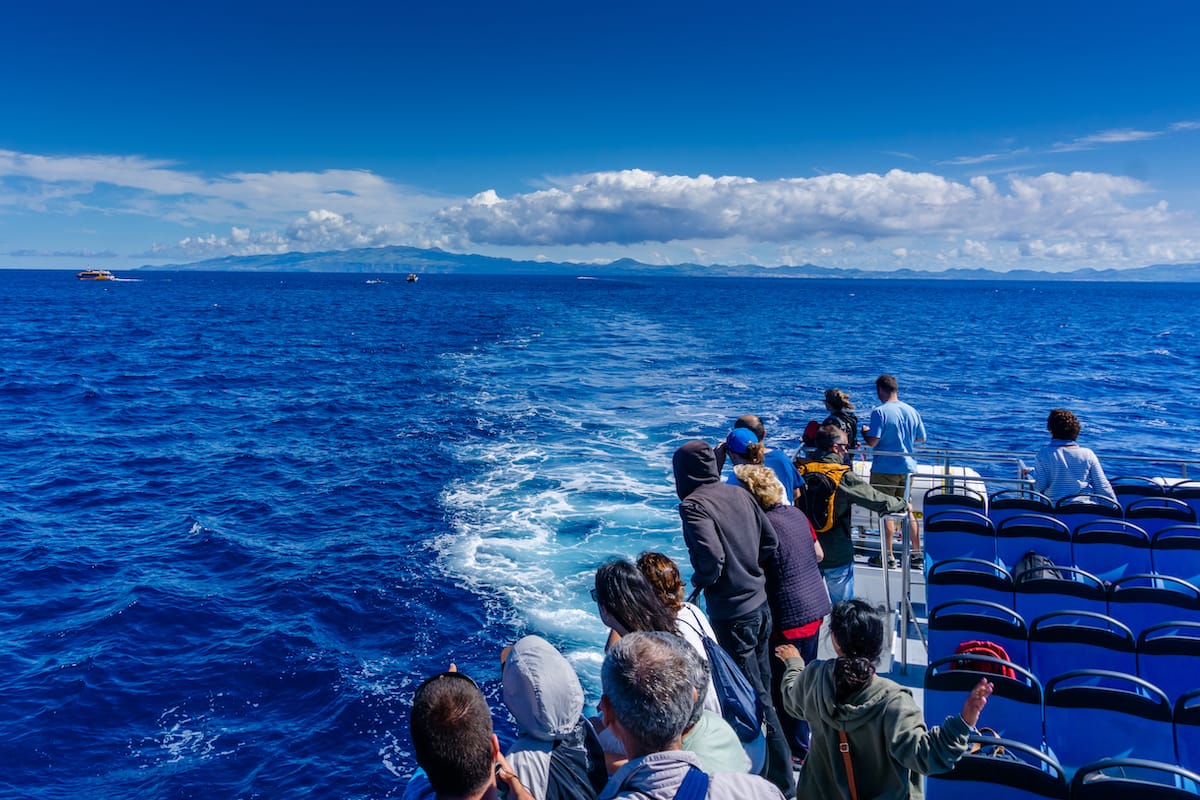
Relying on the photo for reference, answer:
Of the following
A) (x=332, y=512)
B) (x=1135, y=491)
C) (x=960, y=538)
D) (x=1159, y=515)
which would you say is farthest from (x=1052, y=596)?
(x=332, y=512)

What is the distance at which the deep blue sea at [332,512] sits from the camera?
10.6 meters

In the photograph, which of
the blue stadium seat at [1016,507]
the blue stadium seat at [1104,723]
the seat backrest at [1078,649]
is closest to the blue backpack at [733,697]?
the blue stadium seat at [1104,723]

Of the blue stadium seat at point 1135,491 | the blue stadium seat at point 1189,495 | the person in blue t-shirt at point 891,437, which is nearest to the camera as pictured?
the blue stadium seat at point 1189,495

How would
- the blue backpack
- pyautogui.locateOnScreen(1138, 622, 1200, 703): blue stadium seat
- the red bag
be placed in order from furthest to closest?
pyautogui.locateOnScreen(1138, 622, 1200, 703): blue stadium seat, the red bag, the blue backpack

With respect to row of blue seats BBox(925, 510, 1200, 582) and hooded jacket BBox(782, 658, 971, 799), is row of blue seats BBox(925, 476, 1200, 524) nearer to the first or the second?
row of blue seats BBox(925, 510, 1200, 582)

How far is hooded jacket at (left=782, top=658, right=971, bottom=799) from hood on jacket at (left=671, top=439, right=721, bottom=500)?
145 centimetres

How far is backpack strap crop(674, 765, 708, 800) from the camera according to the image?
2.36m

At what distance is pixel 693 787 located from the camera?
93.6 inches

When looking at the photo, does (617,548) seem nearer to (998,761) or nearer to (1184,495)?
(1184,495)

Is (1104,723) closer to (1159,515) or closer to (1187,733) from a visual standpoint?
(1187,733)

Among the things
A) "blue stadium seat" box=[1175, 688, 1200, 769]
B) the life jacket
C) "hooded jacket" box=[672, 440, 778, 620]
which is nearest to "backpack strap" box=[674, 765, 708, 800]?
"hooded jacket" box=[672, 440, 778, 620]

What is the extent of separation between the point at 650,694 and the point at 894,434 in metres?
7.85

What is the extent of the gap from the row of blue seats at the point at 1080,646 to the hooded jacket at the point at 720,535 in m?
1.39

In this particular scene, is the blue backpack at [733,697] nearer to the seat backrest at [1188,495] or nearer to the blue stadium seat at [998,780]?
the blue stadium seat at [998,780]
